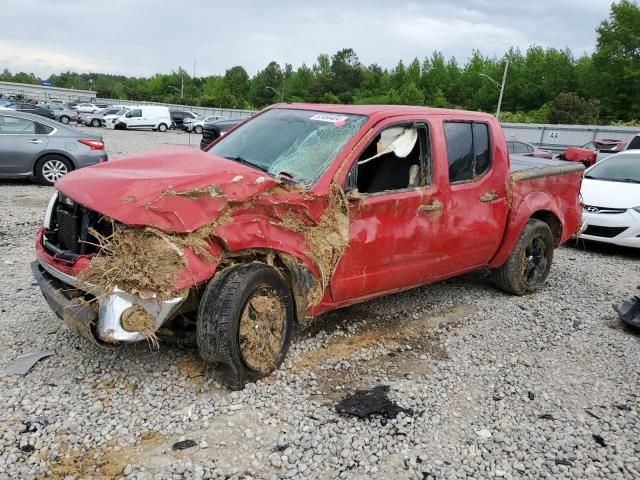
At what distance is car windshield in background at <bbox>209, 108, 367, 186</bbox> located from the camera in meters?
3.87

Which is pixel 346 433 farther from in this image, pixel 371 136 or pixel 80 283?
pixel 371 136

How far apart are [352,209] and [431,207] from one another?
86cm

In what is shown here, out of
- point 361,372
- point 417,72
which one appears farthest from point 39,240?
point 417,72

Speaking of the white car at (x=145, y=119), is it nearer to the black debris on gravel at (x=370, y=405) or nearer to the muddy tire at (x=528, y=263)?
the muddy tire at (x=528, y=263)

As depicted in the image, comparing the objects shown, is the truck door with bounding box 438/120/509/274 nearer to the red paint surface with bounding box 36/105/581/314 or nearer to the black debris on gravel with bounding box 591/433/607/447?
the red paint surface with bounding box 36/105/581/314

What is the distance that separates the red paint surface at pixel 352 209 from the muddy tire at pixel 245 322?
17 cm

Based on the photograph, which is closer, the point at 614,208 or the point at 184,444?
the point at 184,444

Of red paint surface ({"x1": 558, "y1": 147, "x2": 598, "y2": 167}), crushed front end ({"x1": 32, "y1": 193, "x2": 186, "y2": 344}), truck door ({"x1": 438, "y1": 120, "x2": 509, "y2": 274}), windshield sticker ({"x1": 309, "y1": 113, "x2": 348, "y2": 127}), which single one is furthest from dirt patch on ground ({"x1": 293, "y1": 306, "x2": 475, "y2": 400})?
red paint surface ({"x1": 558, "y1": 147, "x2": 598, "y2": 167})

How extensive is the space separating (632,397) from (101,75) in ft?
611

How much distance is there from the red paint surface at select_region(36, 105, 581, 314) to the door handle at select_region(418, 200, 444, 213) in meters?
0.03

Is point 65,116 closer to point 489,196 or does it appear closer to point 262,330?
point 489,196

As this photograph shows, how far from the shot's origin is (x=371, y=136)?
3971 millimetres

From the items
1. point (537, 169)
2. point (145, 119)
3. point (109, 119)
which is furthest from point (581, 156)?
point (109, 119)

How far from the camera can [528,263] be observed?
5.73m
